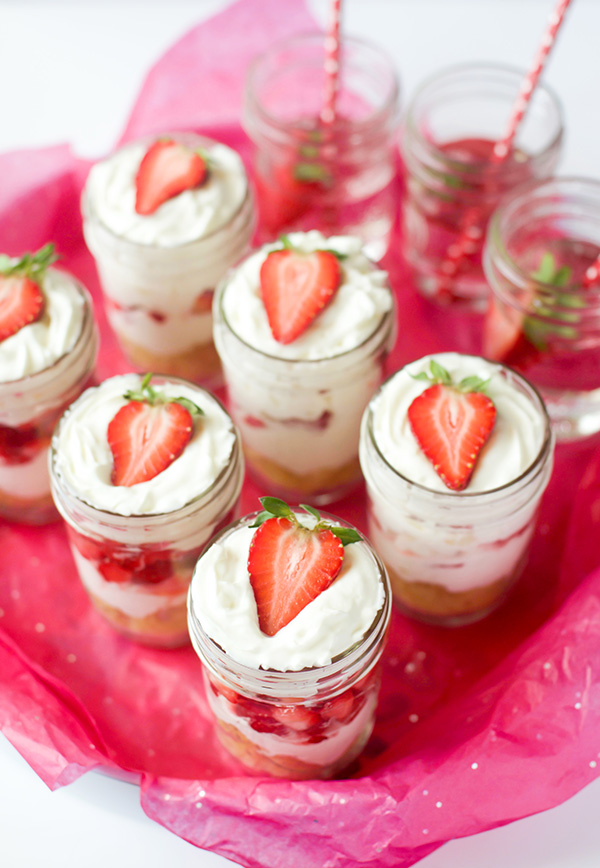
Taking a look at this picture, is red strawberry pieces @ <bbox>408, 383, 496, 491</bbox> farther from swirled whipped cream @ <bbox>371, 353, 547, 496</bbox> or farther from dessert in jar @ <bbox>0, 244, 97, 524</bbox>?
dessert in jar @ <bbox>0, 244, 97, 524</bbox>

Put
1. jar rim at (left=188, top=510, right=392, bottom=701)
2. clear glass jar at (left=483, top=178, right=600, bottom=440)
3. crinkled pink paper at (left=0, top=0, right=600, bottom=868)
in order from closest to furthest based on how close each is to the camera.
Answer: jar rim at (left=188, top=510, right=392, bottom=701), crinkled pink paper at (left=0, top=0, right=600, bottom=868), clear glass jar at (left=483, top=178, right=600, bottom=440)

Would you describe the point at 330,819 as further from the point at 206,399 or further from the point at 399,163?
the point at 399,163

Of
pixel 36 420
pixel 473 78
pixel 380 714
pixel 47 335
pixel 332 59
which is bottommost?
pixel 380 714

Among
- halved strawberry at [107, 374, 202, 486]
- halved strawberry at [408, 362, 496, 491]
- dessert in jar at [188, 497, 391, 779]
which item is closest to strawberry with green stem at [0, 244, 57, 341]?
halved strawberry at [107, 374, 202, 486]

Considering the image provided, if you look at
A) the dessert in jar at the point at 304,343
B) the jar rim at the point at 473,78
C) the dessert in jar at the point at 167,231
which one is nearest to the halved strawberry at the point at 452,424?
the dessert in jar at the point at 304,343

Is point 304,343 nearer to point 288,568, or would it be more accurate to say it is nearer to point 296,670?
point 288,568

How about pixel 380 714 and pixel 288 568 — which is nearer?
pixel 288 568

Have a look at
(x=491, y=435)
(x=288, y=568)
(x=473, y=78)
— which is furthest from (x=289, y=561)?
(x=473, y=78)
